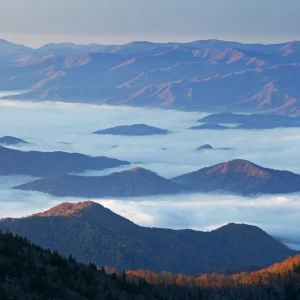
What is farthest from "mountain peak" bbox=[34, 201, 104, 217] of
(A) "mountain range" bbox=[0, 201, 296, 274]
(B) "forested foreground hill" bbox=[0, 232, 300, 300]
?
(B) "forested foreground hill" bbox=[0, 232, 300, 300]

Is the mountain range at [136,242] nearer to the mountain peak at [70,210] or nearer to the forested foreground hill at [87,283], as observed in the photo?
the mountain peak at [70,210]

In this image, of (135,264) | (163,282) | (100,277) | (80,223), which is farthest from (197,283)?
(80,223)

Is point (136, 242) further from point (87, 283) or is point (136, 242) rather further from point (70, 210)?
point (87, 283)

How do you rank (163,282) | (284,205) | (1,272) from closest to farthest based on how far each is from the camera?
(1,272)
(163,282)
(284,205)

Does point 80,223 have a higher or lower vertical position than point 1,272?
higher

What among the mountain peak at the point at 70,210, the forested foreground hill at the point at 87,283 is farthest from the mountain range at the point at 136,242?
the forested foreground hill at the point at 87,283

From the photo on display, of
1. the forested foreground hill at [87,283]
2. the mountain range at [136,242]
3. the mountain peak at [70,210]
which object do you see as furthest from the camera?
the mountain peak at [70,210]

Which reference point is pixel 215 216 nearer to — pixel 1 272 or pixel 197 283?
pixel 197 283
